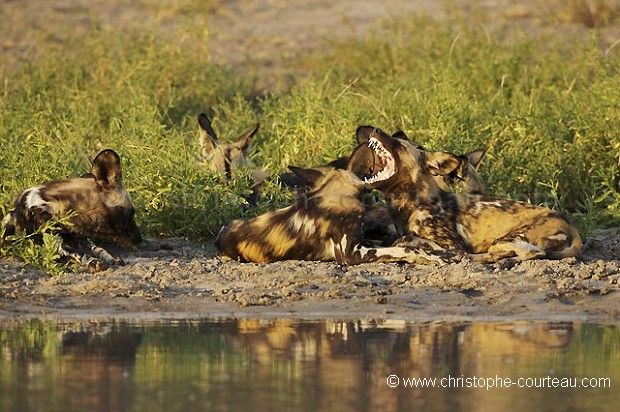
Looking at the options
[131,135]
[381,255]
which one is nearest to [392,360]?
[381,255]

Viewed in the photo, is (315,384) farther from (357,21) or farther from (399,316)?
(357,21)

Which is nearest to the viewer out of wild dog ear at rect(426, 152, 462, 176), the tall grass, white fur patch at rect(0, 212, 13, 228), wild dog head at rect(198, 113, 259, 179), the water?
the water

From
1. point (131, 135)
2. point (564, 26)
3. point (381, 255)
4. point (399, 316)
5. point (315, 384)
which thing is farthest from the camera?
point (564, 26)

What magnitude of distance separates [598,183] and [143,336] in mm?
4593

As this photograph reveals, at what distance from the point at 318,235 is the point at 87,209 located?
1.40 m

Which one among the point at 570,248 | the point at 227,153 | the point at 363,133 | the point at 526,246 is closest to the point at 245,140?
the point at 227,153

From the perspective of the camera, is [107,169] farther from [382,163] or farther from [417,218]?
[417,218]

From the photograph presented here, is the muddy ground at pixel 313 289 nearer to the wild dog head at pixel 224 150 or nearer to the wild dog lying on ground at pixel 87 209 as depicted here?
the wild dog lying on ground at pixel 87 209

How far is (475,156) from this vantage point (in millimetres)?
9828

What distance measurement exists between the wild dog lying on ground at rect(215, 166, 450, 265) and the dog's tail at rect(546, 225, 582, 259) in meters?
0.69

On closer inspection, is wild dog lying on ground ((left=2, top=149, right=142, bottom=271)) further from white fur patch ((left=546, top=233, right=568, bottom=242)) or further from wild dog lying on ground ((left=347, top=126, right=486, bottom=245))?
white fur patch ((left=546, top=233, right=568, bottom=242))

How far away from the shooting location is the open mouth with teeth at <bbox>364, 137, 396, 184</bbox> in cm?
931

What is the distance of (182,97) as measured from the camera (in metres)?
13.5

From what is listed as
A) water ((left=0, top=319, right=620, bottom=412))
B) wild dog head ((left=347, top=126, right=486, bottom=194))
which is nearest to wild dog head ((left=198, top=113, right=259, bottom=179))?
wild dog head ((left=347, top=126, right=486, bottom=194))
